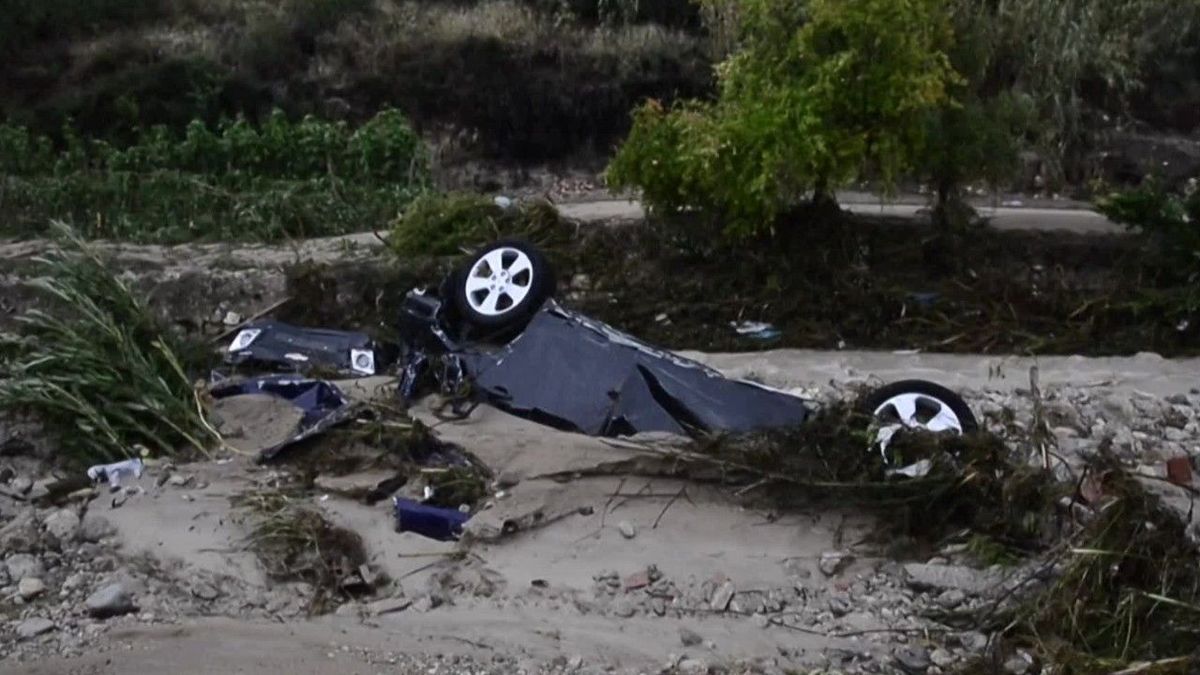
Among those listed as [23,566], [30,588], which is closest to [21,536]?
[23,566]

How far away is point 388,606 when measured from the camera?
24.8ft

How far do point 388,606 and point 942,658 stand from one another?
2.43m

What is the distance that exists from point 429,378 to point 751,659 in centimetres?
412

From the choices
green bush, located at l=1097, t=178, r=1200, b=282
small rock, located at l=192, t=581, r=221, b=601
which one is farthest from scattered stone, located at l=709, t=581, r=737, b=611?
green bush, located at l=1097, t=178, r=1200, b=282

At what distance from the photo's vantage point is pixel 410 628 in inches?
287

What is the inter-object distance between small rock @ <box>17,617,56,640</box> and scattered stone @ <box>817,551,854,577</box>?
11.3 ft

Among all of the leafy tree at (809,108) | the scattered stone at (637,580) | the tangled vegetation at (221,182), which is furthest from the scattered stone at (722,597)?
the tangled vegetation at (221,182)

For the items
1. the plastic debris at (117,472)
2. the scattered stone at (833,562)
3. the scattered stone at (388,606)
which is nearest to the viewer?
the scattered stone at (388,606)

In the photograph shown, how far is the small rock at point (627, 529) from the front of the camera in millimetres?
8164

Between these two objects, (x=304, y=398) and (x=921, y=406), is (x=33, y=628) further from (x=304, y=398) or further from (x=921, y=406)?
(x=921, y=406)

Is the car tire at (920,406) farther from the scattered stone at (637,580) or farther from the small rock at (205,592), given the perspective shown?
the small rock at (205,592)

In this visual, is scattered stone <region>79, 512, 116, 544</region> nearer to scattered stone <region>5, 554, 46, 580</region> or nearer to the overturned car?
scattered stone <region>5, 554, 46, 580</region>

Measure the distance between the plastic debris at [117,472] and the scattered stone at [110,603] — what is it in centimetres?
149

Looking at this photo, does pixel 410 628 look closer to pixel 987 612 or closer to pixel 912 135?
pixel 987 612
